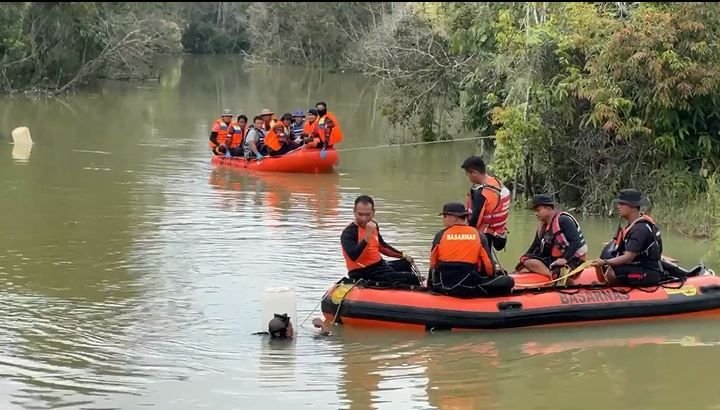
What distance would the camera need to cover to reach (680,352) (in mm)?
9477

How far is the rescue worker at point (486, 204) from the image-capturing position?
1050 centimetres

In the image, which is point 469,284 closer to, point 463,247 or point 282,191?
point 463,247

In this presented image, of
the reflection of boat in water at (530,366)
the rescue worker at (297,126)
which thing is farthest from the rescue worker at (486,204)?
the rescue worker at (297,126)

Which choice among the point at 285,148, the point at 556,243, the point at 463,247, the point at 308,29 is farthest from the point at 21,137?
the point at 308,29

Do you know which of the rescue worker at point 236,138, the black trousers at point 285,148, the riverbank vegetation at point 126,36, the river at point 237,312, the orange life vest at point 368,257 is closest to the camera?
the river at point 237,312

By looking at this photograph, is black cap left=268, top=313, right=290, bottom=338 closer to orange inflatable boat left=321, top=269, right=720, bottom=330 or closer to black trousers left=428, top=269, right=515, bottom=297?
orange inflatable boat left=321, top=269, right=720, bottom=330

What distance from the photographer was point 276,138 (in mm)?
20812

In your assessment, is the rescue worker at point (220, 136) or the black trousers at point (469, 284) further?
the rescue worker at point (220, 136)

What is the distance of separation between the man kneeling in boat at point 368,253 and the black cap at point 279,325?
1023 millimetres

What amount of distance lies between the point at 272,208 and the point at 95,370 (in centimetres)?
840

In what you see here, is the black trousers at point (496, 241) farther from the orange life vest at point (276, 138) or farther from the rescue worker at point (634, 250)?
the orange life vest at point (276, 138)

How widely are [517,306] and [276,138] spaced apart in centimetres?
1150

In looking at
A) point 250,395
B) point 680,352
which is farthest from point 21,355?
point 680,352

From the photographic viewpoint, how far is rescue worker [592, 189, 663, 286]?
10.1 metres
